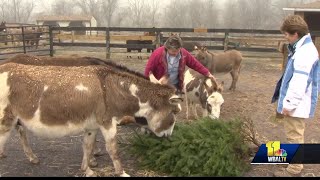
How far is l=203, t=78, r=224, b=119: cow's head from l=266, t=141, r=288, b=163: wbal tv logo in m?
1.22

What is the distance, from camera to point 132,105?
4.45m

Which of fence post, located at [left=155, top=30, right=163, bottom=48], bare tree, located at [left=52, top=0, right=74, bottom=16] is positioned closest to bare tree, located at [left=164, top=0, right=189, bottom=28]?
bare tree, located at [left=52, top=0, right=74, bottom=16]

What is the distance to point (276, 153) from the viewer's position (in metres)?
4.90

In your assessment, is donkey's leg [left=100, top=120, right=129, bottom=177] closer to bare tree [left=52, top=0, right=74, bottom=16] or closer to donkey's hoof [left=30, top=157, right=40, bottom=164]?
donkey's hoof [left=30, top=157, right=40, bottom=164]

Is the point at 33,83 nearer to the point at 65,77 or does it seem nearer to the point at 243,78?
the point at 65,77

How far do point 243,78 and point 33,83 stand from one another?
10.3 m

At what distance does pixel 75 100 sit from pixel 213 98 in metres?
2.78

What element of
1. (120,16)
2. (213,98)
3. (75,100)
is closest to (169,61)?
(213,98)

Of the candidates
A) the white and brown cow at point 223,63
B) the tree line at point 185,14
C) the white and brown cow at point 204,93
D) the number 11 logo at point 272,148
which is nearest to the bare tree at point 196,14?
the tree line at point 185,14

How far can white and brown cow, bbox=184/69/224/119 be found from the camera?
6156 mm

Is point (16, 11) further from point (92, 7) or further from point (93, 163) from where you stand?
point (93, 163)

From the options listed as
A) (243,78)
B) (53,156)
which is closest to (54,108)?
(53,156)

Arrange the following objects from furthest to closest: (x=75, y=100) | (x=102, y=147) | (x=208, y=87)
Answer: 1. (x=208, y=87)
2. (x=102, y=147)
3. (x=75, y=100)

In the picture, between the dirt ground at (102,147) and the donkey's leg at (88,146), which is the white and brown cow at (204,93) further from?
the donkey's leg at (88,146)
